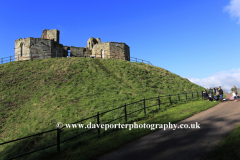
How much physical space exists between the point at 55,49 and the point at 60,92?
24.8 metres

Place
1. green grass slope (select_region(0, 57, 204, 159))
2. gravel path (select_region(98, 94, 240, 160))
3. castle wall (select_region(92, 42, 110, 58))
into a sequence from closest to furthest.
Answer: gravel path (select_region(98, 94, 240, 160))
green grass slope (select_region(0, 57, 204, 159))
castle wall (select_region(92, 42, 110, 58))

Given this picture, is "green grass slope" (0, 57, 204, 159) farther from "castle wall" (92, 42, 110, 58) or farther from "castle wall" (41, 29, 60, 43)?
"castle wall" (41, 29, 60, 43)

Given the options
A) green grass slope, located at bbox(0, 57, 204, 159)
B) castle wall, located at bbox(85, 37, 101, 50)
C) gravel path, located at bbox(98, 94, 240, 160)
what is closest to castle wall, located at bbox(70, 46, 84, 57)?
castle wall, located at bbox(85, 37, 101, 50)

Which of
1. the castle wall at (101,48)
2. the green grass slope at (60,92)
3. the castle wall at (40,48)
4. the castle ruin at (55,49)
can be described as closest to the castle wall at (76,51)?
the castle ruin at (55,49)

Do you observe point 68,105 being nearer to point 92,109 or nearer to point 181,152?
point 92,109

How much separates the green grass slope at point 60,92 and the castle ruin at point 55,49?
9033mm

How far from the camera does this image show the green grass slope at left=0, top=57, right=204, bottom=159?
13570 mm

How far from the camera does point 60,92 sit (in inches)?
742

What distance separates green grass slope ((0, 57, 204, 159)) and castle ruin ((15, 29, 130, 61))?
9033 mm

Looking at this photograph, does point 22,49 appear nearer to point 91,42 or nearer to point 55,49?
point 55,49

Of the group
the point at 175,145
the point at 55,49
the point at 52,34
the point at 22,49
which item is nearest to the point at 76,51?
the point at 55,49

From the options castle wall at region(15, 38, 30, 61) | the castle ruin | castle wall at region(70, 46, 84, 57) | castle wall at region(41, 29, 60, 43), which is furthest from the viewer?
castle wall at region(70, 46, 84, 57)

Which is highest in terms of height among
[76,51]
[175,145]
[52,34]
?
[52,34]

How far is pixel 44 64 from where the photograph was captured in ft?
90.5
